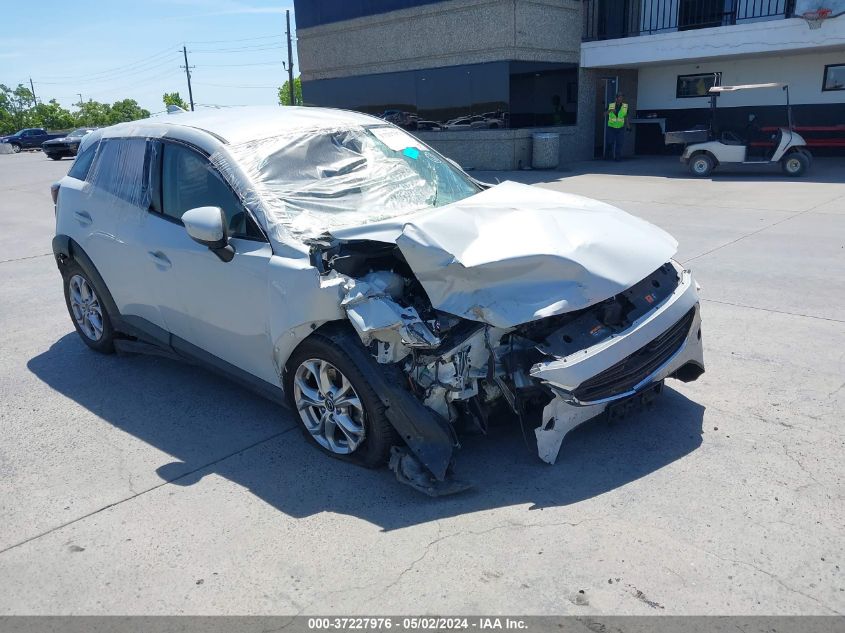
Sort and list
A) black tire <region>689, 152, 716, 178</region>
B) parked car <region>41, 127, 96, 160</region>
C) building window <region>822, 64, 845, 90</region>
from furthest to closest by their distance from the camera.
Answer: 1. parked car <region>41, 127, 96, 160</region>
2. building window <region>822, 64, 845, 90</region>
3. black tire <region>689, 152, 716, 178</region>

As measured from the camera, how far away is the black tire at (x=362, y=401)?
3.53m

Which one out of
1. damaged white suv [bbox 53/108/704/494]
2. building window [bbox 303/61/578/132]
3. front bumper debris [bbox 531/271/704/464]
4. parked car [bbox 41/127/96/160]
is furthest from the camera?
parked car [bbox 41/127/96/160]

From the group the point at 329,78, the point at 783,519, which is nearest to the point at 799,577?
the point at 783,519

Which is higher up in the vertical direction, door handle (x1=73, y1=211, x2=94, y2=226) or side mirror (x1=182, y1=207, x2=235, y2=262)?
side mirror (x1=182, y1=207, x2=235, y2=262)

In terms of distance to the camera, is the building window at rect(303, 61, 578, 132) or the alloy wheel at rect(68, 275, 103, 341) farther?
the building window at rect(303, 61, 578, 132)

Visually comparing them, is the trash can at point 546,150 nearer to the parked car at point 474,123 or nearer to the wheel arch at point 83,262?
the parked car at point 474,123

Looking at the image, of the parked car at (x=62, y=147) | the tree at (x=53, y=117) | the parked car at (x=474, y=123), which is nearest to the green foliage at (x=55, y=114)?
the tree at (x=53, y=117)

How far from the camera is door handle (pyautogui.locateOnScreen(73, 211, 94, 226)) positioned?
5258 millimetres

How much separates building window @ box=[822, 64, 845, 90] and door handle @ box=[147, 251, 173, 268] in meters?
19.0

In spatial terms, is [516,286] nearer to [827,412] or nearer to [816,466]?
[816,466]

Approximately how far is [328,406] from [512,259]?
1.29 meters

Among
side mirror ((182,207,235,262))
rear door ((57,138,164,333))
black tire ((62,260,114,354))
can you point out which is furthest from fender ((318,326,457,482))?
black tire ((62,260,114,354))

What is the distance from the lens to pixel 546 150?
717 inches

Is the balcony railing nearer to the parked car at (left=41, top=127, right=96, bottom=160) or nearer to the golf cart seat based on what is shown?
the golf cart seat
